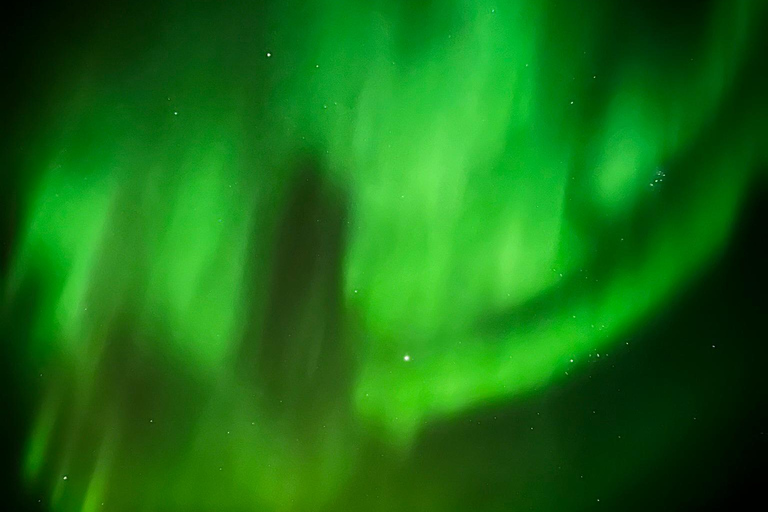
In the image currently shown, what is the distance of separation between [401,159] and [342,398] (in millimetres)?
463

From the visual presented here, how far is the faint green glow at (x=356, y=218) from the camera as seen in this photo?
3.83ft

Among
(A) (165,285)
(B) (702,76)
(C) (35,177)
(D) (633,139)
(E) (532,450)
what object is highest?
(B) (702,76)

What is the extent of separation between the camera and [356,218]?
1.20 meters

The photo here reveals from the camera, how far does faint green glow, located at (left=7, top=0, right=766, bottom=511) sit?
46.0 inches

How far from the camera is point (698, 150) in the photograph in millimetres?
1164

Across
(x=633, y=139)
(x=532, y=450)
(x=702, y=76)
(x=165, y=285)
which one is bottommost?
(x=532, y=450)

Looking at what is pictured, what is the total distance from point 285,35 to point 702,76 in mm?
771

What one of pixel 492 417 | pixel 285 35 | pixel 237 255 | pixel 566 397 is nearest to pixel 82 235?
pixel 237 255

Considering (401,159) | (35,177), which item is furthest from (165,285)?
(401,159)

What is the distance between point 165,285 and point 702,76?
3.52 feet

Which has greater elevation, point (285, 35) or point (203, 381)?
point (285, 35)

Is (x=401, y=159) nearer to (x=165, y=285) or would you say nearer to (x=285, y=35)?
(x=285, y=35)

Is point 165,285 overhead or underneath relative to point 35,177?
underneath

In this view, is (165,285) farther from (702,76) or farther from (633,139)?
(702,76)
